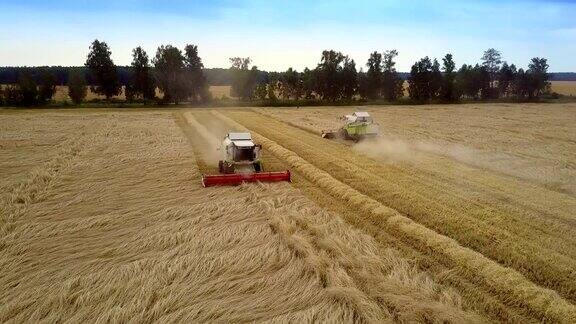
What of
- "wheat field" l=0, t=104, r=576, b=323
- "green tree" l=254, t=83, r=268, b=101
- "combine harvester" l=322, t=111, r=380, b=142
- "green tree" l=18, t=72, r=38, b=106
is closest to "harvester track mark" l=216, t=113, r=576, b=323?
"wheat field" l=0, t=104, r=576, b=323

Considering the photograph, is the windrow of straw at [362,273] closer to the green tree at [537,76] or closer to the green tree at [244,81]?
the green tree at [244,81]

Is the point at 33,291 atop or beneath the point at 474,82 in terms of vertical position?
beneath

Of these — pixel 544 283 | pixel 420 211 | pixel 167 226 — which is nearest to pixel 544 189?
pixel 420 211

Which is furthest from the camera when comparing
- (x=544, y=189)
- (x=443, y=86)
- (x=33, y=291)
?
(x=443, y=86)

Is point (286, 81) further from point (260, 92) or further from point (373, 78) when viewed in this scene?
point (373, 78)

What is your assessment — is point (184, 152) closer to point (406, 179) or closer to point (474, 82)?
point (406, 179)

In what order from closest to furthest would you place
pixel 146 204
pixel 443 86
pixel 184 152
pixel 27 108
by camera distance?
pixel 146 204
pixel 184 152
pixel 27 108
pixel 443 86

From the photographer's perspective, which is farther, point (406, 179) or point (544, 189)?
point (406, 179)

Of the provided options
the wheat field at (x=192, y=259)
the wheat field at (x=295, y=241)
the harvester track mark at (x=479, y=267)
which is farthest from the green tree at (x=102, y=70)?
the harvester track mark at (x=479, y=267)
